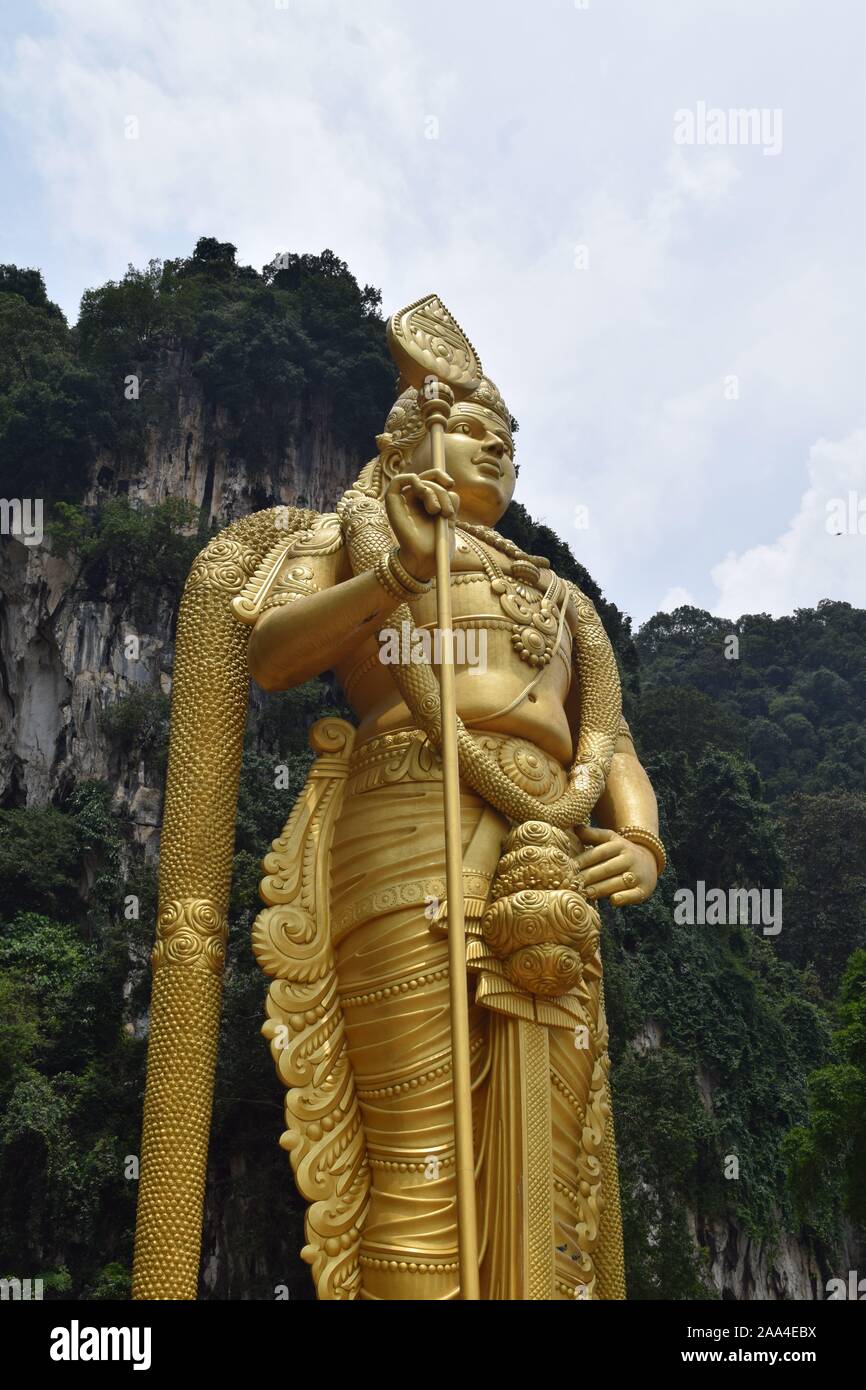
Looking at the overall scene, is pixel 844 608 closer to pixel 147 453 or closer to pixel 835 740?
pixel 835 740

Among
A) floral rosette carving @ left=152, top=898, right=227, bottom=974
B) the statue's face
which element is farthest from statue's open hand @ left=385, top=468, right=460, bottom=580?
floral rosette carving @ left=152, top=898, right=227, bottom=974

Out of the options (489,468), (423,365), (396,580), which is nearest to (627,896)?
(396,580)

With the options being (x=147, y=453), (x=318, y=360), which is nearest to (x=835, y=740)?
(x=318, y=360)

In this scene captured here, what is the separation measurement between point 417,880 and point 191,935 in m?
0.89

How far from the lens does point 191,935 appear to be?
506cm

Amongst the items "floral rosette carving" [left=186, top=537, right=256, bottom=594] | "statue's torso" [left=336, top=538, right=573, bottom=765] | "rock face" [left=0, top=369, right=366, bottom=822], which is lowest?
"statue's torso" [left=336, top=538, right=573, bottom=765]

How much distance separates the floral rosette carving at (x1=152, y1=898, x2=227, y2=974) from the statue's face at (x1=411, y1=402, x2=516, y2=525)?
1.87 meters

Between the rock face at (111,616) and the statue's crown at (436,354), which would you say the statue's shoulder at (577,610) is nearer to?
the statue's crown at (436,354)

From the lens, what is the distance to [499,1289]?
426 centimetres

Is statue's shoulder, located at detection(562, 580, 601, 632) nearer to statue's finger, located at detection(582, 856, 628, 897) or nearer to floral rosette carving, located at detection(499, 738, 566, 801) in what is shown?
floral rosette carving, located at detection(499, 738, 566, 801)

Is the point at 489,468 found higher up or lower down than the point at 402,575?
higher up

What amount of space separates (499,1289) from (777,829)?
18634mm

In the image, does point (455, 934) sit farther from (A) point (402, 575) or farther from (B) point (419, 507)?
(B) point (419, 507)

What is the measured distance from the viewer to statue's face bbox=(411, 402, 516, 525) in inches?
224
